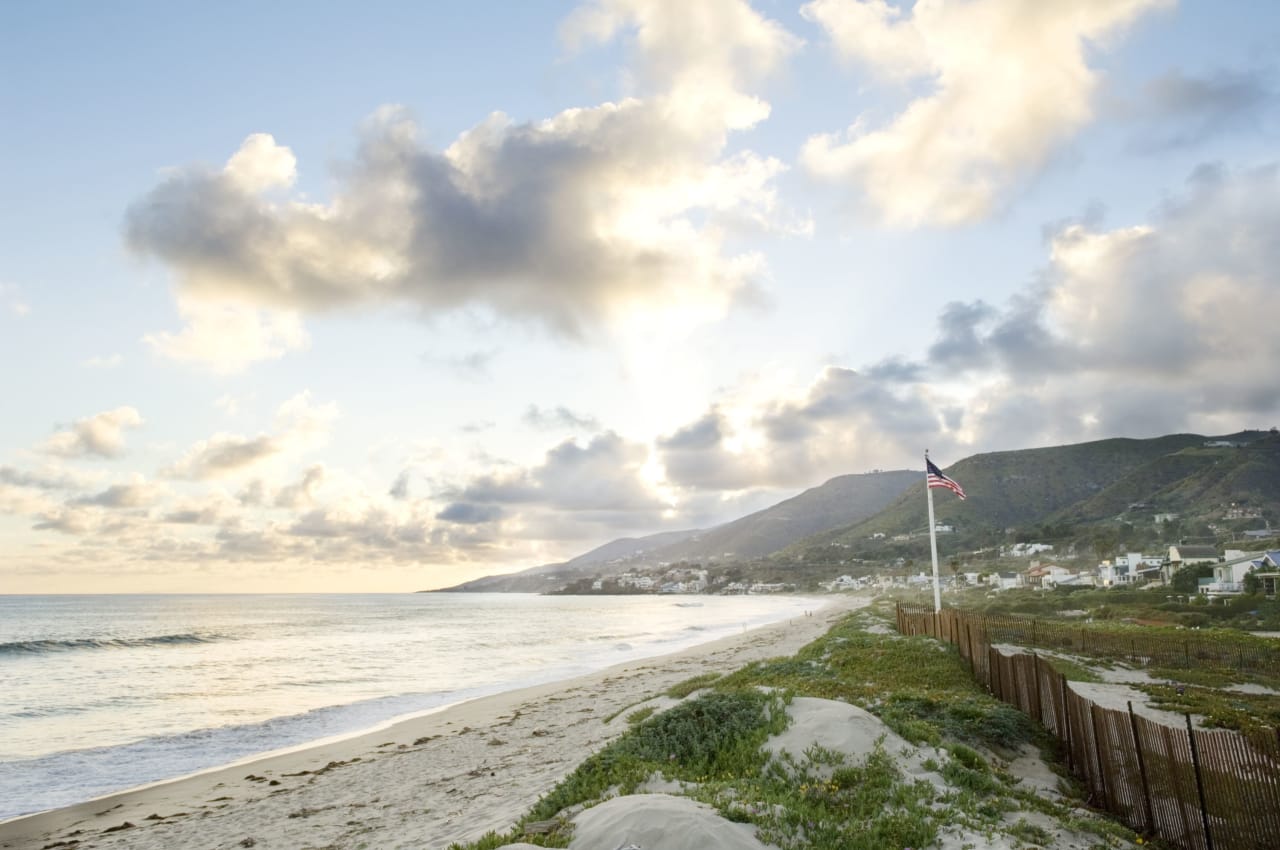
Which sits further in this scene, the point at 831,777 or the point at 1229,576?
the point at 1229,576

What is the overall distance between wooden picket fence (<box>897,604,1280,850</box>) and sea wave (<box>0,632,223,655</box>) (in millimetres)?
70415

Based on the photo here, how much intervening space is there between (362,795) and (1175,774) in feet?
46.4

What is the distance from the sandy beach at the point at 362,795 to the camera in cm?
1221

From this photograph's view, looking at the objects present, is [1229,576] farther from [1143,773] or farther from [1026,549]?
[1026,549]

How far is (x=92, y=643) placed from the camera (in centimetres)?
6134

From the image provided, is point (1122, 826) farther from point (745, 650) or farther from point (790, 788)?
point (745, 650)

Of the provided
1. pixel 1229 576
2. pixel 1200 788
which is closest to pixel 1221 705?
pixel 1200 788

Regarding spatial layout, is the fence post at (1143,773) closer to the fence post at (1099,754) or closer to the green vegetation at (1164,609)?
the fence post at (1099,754)

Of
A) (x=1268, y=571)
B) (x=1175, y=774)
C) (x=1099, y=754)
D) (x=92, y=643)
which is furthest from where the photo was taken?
(x=92, y=643)

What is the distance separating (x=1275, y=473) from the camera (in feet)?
495

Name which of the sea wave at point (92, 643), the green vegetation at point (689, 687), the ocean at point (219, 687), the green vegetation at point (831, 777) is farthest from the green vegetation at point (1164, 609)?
the sea wave at point (92, 643)

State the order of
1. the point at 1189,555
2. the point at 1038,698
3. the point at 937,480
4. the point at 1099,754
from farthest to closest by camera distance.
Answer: the point at 1189,555 → the point at 937,480 → the point at 1038,698 → the point at 1099,754

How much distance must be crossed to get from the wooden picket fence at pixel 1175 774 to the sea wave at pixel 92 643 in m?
70.4

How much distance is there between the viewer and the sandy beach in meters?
12.2
